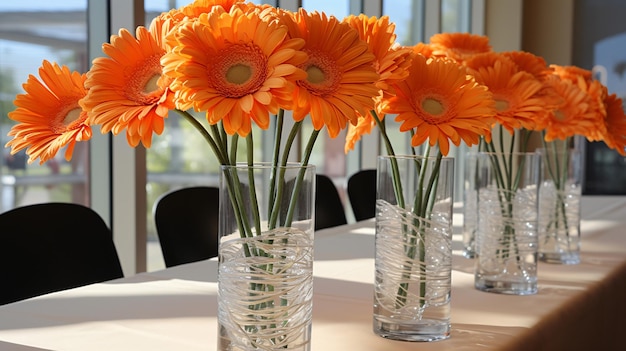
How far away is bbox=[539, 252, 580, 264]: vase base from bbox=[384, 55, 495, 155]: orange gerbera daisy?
78 centimetres

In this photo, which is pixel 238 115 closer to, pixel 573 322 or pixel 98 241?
pixel 573 322

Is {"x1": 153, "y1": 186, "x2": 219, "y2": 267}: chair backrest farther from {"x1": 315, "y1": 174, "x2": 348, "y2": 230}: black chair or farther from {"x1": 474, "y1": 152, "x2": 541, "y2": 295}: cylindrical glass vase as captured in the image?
{"x1": 474, "y1": 152, "x2": 541, "y2": 295}: cylindrical glass vase

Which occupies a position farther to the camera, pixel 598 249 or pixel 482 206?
pixel 598 249

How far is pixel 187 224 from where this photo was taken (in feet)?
6.63

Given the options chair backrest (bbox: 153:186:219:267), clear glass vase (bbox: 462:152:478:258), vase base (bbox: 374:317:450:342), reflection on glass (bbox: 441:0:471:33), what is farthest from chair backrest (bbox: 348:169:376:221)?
reflection on glass (bbox: 441:0:471:33)

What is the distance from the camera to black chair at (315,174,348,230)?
8.68 ft

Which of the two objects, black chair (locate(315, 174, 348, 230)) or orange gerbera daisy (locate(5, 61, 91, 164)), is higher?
orange gerbera daisy (locate(5, 61, 91, 164))

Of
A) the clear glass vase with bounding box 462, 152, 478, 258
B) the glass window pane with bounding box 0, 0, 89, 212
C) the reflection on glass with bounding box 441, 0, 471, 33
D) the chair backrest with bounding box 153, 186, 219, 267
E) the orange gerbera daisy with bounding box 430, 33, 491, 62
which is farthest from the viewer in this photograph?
the reflection on glass with bounding box 441, 0, 471, 33

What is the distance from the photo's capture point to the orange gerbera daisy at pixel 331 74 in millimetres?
784

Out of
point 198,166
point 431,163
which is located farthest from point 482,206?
point 198,166

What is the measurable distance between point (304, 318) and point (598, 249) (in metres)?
1.23

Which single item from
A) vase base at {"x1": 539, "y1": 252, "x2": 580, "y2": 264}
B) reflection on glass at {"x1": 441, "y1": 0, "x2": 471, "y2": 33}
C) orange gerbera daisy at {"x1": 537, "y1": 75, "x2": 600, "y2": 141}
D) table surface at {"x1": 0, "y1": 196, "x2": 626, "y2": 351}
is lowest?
table surface at {"x1": 0, "y1": 196, "x2": 626, "y2": 351}

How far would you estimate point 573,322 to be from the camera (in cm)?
127

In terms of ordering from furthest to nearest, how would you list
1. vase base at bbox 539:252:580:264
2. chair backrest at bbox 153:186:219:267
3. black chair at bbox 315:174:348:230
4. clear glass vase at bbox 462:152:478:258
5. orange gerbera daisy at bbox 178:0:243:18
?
black chair at bbox 315:174:348:230, chair backrest at bbox 153:186:219:267, vase base at bbox 539:252:580:264, clear glass vase at bbox 462:152:478:258, orange gerbera daisy at bbox 178:0:243:18
